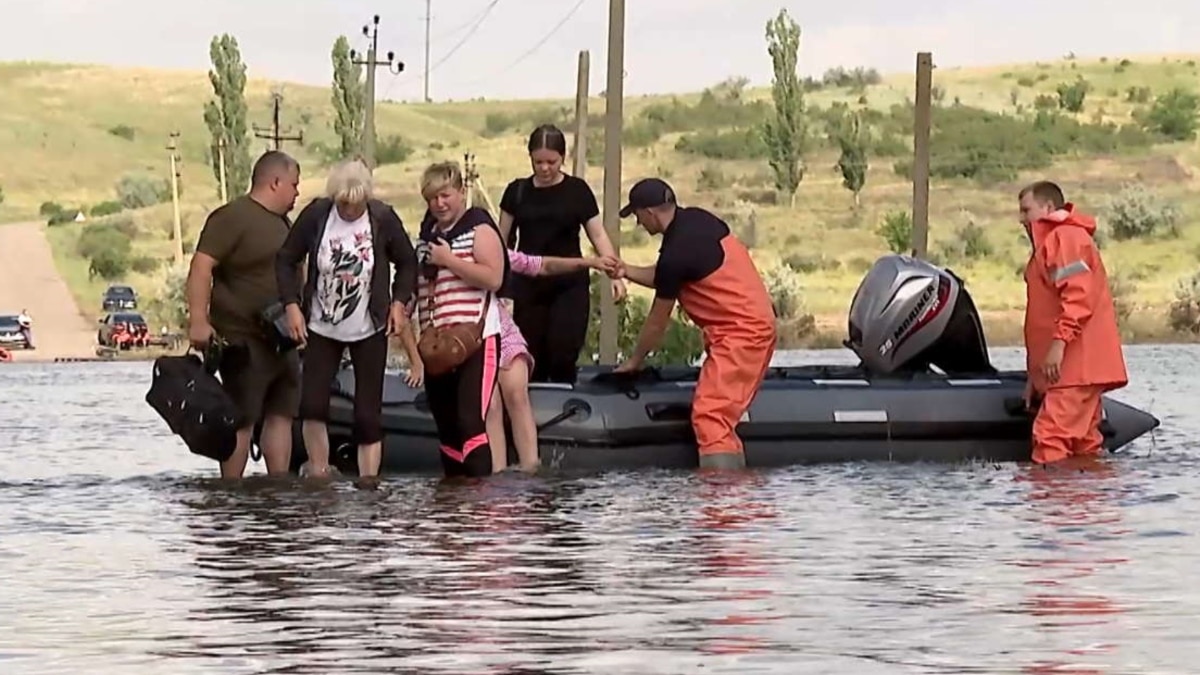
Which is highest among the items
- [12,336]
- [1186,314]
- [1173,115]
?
[1173,115]

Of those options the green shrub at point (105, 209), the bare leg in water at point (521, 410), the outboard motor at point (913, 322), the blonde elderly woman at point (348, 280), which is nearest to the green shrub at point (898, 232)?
the green shrub at point (105, 209)

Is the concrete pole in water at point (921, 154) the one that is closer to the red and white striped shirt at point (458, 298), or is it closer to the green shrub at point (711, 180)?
the red and white striped shirt at point (458, 298)

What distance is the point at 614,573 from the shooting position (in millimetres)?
9141

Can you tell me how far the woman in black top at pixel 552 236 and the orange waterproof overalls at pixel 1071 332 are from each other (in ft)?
6.94

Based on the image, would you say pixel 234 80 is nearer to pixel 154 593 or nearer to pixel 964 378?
pixel 964 378

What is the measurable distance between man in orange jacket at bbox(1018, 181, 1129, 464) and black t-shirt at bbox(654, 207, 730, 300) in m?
1.58

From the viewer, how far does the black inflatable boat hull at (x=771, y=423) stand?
14.1 m

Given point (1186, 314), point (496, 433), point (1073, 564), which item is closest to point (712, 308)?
point (496, 433)

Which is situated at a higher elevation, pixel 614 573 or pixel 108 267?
pixel 614 573

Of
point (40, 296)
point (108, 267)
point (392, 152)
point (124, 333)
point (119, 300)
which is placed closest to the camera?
point (124, 333)

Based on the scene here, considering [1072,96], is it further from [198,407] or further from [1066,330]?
[198,407]

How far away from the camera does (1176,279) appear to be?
198 feet

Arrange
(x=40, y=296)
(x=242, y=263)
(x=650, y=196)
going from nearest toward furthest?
(x=242, y=263) < (x=650, y=196) < (x=40, y=296)

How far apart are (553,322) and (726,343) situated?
0.94m
